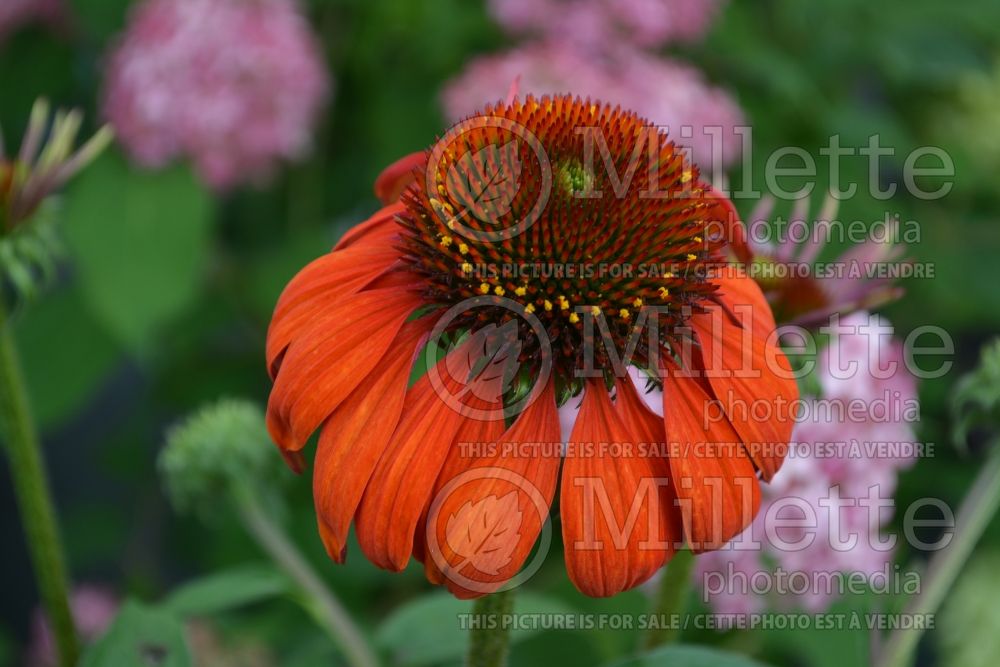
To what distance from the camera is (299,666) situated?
2.79 feet

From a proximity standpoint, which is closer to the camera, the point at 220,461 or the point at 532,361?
the point at 532,361

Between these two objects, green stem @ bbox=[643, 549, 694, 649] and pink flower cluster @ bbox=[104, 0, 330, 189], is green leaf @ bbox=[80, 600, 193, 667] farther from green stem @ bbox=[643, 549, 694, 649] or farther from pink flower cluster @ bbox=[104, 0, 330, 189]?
pink flower cluster @ bbox=[104, 0, 330, 189]

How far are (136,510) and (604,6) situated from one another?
1092 millimetres

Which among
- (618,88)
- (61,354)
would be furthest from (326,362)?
(61,354)

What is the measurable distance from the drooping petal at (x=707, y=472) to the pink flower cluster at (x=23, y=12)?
4.20 feet

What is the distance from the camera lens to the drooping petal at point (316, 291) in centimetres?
52

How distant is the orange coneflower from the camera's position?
461 mm

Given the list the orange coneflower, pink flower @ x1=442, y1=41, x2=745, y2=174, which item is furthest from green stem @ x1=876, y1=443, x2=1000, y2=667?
pink flower @ x1=442, y1=41, x2=745, y2=174

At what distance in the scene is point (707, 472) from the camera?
1.55 feet

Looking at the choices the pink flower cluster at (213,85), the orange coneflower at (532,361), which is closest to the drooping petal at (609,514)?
the orange coneflower at (532,361)

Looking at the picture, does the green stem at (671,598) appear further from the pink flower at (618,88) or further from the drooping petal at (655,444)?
the pink flower at (618,88)

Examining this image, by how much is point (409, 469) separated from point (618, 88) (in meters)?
0.86

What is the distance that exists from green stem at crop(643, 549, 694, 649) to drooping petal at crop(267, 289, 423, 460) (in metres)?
0.27

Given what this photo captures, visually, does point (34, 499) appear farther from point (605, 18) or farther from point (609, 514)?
point (605, 18)
